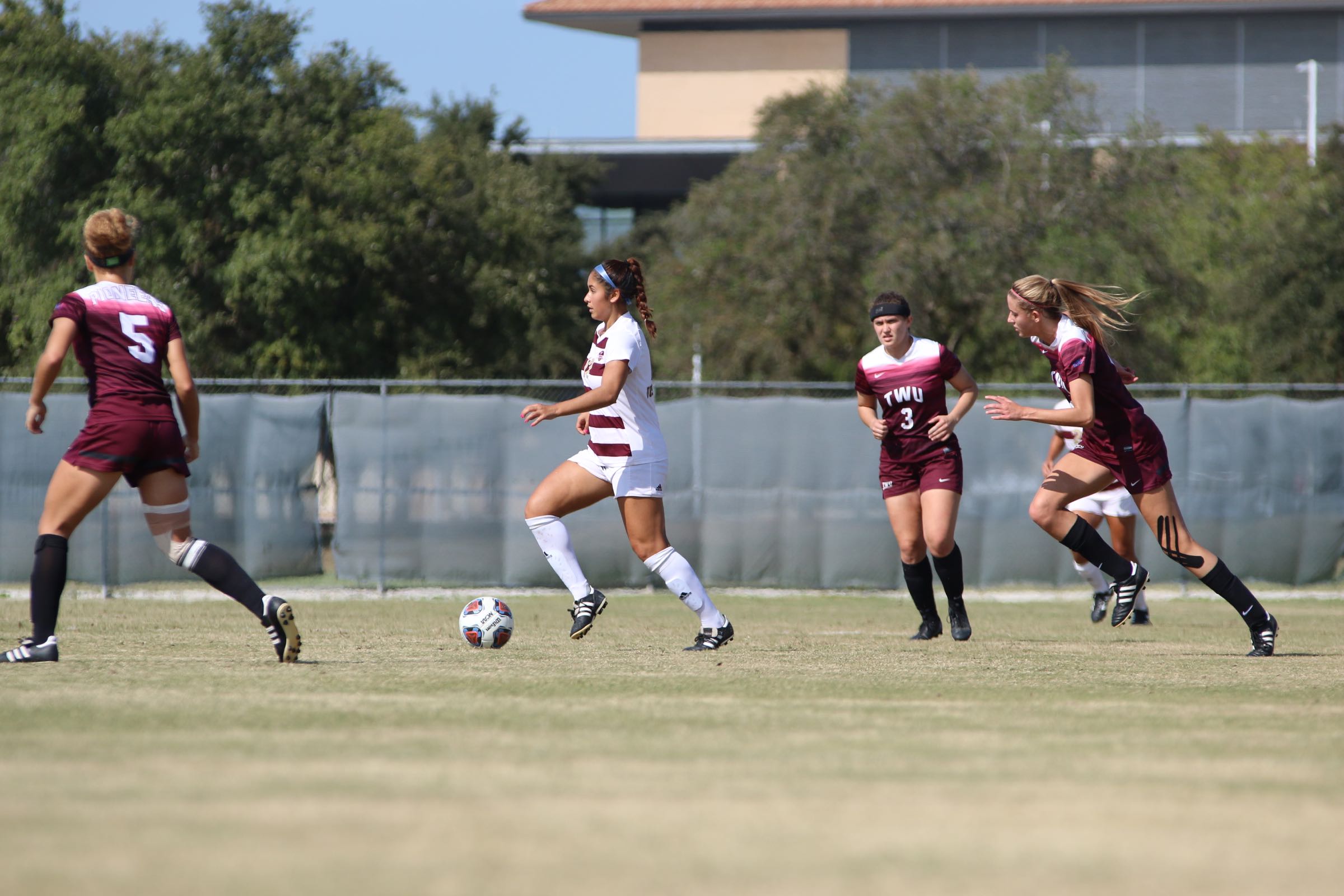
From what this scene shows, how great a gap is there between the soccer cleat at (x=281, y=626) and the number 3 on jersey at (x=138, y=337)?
114cm

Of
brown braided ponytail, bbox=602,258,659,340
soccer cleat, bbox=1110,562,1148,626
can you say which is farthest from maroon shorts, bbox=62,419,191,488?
soccer cleat, bbox=1110,562,1148,626

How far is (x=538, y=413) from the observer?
7.39m

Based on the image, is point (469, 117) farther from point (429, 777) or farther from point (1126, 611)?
point (429, 777)

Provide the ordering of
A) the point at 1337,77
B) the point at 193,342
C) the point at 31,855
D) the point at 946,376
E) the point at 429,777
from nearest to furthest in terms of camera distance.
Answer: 1. the point at 31,855
2. the point at 429,777
3. the point at 946,376
4. the point at 193,342
5. the point at 1337,77

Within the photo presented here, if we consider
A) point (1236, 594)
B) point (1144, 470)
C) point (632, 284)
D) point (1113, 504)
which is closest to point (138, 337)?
point (632, 284)

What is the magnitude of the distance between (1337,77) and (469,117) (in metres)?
32.2

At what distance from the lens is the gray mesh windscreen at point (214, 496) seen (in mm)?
14141

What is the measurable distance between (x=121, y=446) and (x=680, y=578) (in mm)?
2763

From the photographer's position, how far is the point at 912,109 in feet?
101

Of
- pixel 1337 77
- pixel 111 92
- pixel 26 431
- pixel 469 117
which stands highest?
pixel 1337 77

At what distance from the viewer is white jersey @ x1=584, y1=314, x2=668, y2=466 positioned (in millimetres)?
7922

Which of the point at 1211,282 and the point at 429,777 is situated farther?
the point at 1211,282

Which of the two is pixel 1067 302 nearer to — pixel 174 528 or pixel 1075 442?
pixel 1075 442

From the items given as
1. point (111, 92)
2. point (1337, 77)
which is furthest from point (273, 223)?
point (1337, 77)
